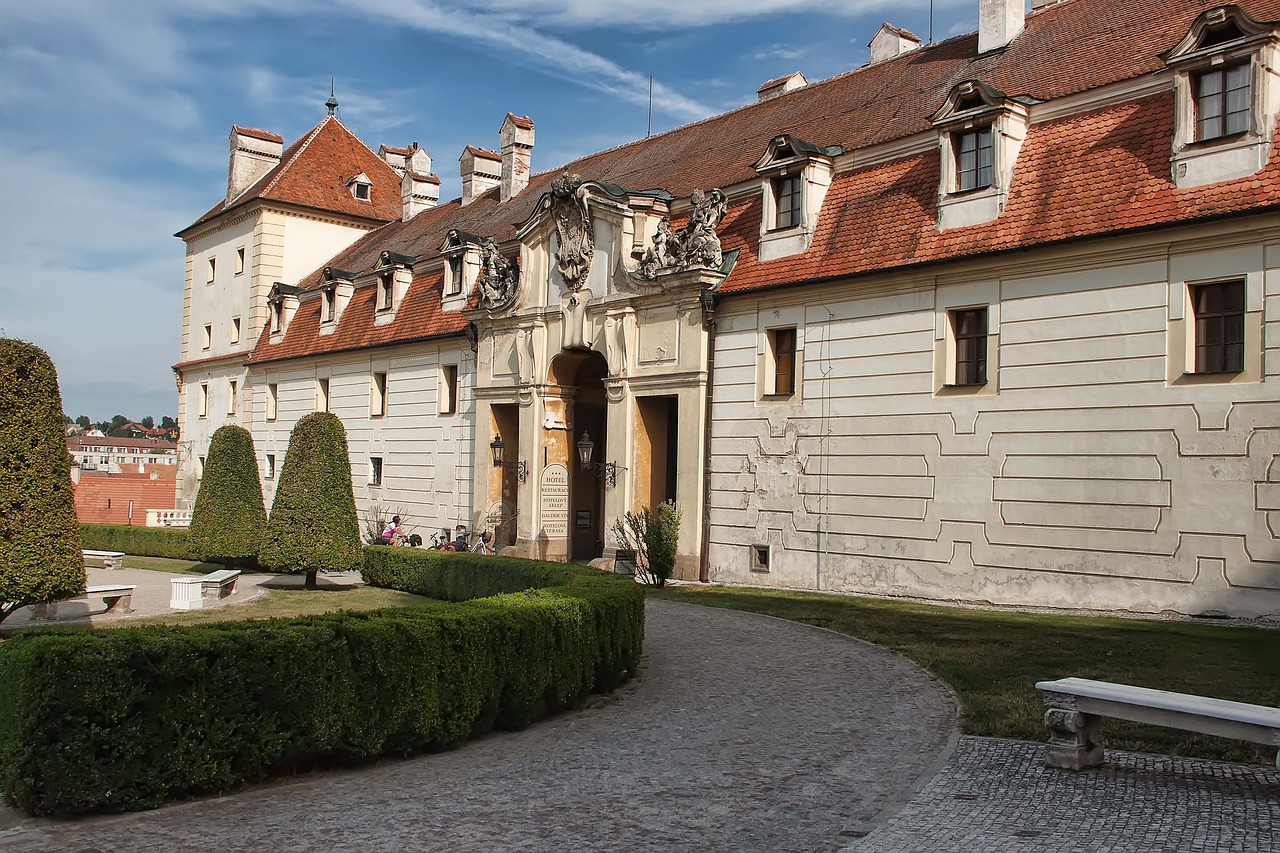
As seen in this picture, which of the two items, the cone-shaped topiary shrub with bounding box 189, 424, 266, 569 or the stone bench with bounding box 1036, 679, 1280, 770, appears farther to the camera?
the cone-shaped topiary shrub with bounding box 189, 424, 266, 569

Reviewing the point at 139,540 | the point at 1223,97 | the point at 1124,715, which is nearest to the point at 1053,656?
the point at 1124,715

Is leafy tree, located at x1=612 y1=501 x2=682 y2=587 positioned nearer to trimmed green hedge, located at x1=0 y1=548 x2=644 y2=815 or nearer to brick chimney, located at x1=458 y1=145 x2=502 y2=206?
trimmed green hedge, located at x1=0 y1=548 x2=644 y2=815

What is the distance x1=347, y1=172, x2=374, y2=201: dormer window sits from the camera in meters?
44.0

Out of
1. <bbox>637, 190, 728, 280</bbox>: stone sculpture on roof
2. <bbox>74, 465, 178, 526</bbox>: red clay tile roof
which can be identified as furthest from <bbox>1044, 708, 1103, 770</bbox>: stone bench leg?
<bbox>74, 465, 178, 526</bbox>: red clay tile roof

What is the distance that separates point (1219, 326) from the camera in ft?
49.3

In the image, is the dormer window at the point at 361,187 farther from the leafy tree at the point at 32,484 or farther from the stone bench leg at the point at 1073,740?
the stone bench leg at the point at 1073,740

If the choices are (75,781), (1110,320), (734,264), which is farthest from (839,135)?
(75,781)

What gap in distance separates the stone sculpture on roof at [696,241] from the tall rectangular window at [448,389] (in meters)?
9.61

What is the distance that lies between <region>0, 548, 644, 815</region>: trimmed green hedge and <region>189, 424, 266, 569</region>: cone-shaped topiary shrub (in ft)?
50.5

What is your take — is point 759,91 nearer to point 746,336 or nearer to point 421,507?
point 746,336

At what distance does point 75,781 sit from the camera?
6961mm

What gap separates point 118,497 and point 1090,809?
169 feet

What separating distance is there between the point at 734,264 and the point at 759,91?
930 centimetres

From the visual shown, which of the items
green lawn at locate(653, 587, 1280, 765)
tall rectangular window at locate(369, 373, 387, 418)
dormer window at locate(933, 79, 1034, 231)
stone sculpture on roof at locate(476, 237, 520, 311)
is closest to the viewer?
green lawn at locate(653, 587, 1280, 765)
